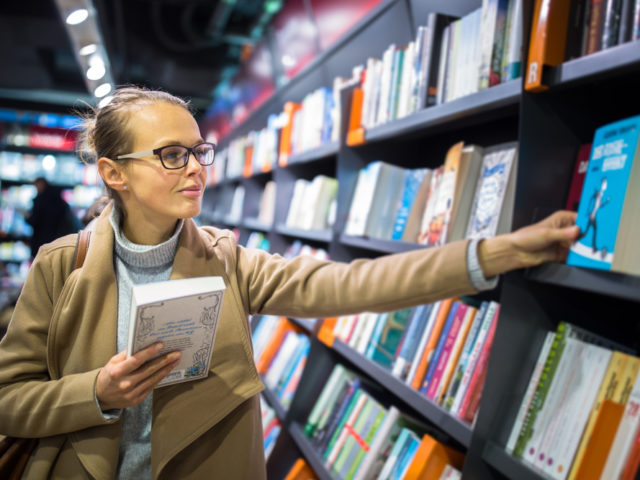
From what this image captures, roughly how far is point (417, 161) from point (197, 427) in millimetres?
1456

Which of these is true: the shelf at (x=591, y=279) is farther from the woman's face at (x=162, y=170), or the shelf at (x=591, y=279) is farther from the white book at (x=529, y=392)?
the woman's face at (x=162, y=170)

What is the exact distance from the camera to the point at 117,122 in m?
1.11

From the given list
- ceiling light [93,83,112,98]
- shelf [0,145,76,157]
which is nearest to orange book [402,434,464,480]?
ceiling light [93,83,112,98]

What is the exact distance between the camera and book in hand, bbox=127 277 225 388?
873 mm

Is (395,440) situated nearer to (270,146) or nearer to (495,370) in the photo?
(495,370)

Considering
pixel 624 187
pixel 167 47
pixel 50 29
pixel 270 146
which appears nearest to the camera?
pixel 624 187

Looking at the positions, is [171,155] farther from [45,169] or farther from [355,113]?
[45,169]

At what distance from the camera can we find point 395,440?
154 cm

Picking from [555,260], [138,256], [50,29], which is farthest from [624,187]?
[50,29]

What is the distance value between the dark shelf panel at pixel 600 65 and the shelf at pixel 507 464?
80 centimetres

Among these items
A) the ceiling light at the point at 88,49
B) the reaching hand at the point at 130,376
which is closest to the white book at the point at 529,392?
the reaching hand at the point at 130,376

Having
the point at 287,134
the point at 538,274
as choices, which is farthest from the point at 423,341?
the point at 287,134

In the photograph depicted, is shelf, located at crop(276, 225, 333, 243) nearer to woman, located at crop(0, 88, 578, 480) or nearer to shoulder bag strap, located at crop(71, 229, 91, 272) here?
woman, located at crop(0, 88, 578, 480)

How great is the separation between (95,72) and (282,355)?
2990mm
